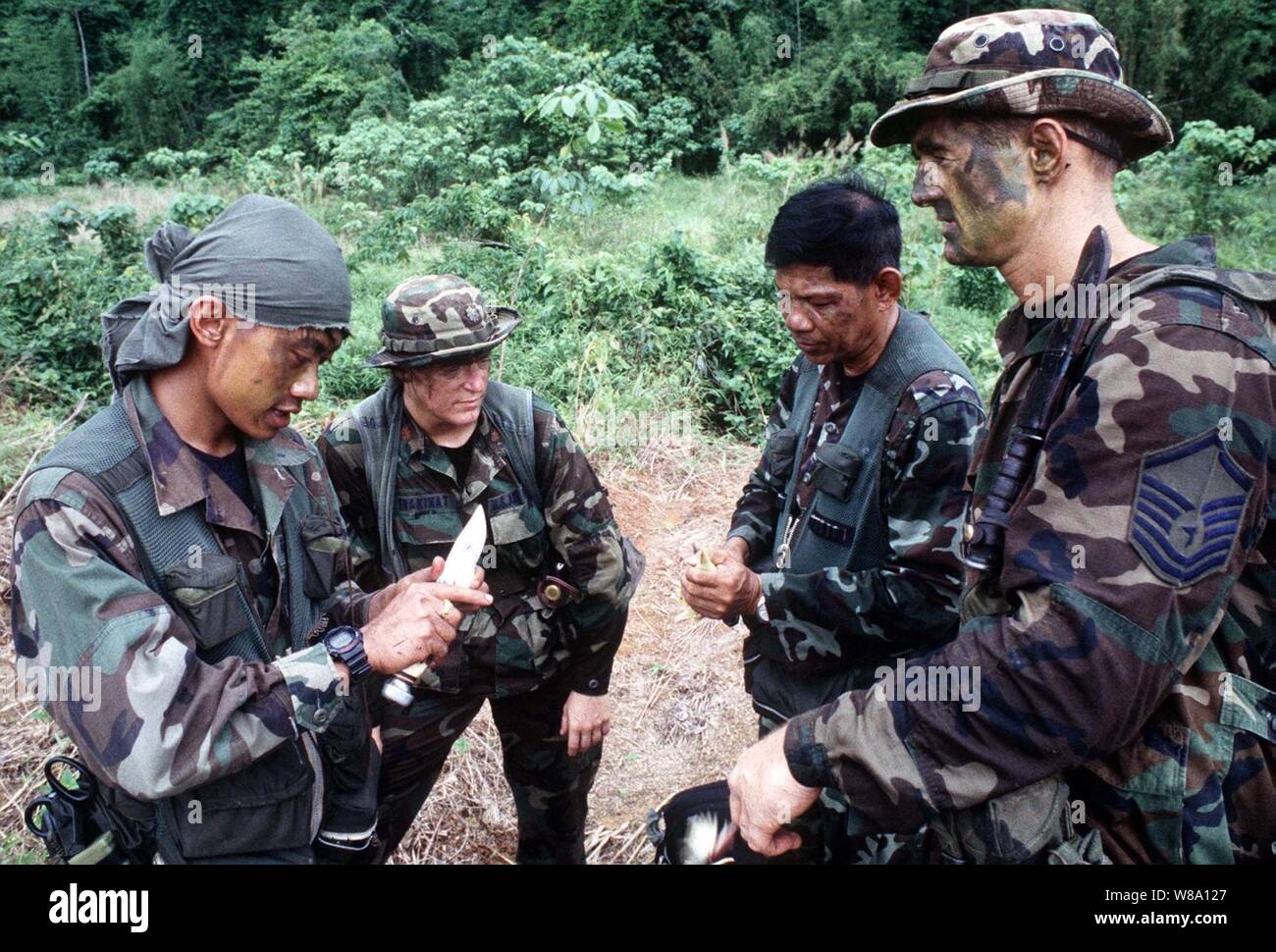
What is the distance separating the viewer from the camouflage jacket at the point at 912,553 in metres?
2.25

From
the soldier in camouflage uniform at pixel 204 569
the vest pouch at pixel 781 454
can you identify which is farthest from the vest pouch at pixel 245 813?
the vest pouch at pixel 781 454

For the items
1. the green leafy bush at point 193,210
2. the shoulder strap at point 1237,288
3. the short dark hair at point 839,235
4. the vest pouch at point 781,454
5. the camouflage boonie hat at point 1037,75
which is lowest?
the green leafy bush at point 193,210

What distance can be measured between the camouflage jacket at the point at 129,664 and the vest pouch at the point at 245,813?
198mm

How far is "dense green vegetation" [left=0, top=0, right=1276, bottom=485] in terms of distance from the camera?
24.2 ft

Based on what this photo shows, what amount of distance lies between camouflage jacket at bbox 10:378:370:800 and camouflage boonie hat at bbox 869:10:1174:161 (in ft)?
5.55

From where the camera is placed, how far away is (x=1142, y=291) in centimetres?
143

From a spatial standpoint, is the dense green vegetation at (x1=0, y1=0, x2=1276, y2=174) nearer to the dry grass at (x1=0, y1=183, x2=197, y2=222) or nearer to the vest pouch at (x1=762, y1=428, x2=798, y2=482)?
the dry grass at (x1=0, y1=183, x2=197, y2=222)

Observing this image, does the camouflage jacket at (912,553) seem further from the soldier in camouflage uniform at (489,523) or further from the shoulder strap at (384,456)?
the shoulder strap at (384,456)

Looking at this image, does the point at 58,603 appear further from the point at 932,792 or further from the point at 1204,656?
the point at 1204,656

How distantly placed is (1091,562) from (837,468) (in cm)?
111

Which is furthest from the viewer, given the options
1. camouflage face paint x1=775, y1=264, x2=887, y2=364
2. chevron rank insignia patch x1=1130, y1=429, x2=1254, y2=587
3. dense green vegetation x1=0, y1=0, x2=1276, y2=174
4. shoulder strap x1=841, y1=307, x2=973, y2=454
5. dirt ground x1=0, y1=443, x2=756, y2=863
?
dense green vegetation x1=0, y1=0, x2=1276, y2=174

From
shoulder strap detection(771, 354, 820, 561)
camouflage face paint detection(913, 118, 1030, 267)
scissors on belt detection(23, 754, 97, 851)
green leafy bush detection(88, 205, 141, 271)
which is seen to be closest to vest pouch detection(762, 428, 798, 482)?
shoulder strap detection(771, 354, 820, 561)

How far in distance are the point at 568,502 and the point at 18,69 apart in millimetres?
34494

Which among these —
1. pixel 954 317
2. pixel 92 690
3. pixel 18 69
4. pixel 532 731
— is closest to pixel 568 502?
pixel 532 731
